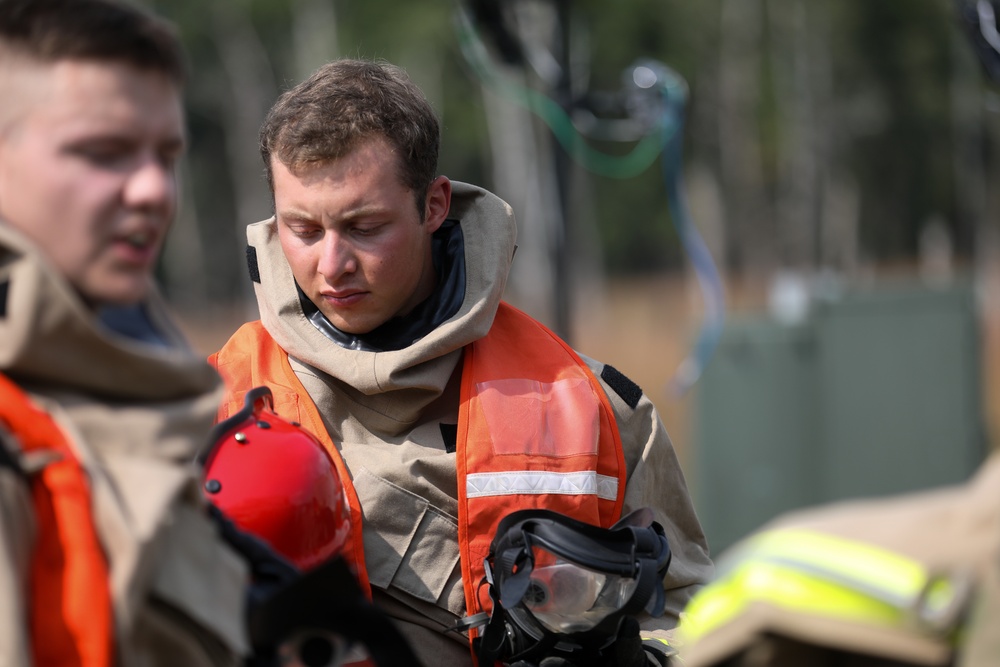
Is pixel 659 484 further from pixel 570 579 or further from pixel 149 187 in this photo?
pixel 149 187

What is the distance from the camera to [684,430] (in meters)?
13.7

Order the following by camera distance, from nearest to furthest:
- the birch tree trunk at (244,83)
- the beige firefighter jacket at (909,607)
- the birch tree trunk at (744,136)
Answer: the beige firefighter jacket at (909,607)
the birch tree trunk at (244,83)
the birch tree trunk at (744,136)

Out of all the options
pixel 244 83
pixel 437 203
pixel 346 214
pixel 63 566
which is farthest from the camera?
pixel 244 83

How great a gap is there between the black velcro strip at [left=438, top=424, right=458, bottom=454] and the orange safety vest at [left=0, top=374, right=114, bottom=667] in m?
1.41

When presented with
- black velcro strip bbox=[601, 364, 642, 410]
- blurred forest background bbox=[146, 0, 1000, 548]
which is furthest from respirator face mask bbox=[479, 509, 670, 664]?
blurred forest background bbox=[146, 0, 1000, 548]

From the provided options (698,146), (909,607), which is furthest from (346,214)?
(698,146)

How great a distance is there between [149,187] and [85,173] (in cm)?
9

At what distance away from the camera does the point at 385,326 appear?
10.0 feet

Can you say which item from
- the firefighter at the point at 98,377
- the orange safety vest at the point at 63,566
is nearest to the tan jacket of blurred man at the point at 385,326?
the firefighter at the point at 98,377

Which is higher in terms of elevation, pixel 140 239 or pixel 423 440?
pixel 140 239

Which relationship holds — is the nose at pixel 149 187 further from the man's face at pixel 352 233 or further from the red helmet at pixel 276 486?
the man's face at pixel 352 233

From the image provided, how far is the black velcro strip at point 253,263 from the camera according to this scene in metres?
3.15

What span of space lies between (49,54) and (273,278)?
1.34 m

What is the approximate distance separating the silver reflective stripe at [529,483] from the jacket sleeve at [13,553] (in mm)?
1383
